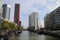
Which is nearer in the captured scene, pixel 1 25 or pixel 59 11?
pixel 1 25

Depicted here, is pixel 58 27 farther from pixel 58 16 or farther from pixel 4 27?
pixel 4 27

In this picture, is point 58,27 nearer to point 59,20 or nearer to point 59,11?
point 59,20

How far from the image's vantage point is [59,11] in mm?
133125

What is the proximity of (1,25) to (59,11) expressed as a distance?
7156 cm

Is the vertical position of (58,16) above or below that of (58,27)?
above

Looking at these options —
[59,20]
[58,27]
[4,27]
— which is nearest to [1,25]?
[4,27]

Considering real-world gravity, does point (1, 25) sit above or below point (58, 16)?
below

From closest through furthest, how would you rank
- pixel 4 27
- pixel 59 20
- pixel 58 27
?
1. pixel 4 27
2. pixel 58 27
3. pixel 59 20

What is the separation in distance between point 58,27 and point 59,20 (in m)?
17.5

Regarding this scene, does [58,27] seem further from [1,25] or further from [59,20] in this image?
[1,25]

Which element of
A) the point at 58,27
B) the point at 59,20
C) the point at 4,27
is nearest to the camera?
the point at 4,27

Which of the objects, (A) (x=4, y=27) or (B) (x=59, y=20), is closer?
(A) (x=4, y=27)

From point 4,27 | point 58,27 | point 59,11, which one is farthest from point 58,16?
point 4,27

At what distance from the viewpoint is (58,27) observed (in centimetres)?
11156
